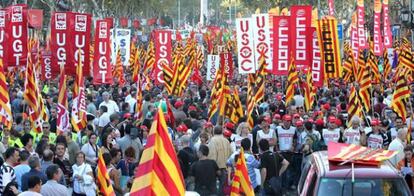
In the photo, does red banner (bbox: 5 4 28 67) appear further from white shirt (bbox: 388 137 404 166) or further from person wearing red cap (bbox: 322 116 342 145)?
white shirt (bbox: 388 137 404 166)

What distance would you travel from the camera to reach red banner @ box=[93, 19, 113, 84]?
80.7 feet

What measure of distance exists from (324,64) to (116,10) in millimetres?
52201

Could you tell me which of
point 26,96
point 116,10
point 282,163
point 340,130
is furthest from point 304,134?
point 116,10

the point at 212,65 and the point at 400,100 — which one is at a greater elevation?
the point at 400,100

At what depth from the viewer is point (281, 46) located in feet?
82.8

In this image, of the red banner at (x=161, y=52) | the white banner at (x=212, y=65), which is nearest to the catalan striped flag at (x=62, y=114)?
the red banner at (x=161, y=52)

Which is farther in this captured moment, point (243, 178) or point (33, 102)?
point (33, 102)

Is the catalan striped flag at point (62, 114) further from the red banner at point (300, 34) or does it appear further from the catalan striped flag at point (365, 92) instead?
the red banner at point (300, 34)

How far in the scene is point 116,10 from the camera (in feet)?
250

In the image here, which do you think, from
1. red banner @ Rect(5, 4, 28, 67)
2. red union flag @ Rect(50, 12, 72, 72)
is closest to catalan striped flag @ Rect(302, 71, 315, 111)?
red union flag @ Rect(50, 12, 72, 72)

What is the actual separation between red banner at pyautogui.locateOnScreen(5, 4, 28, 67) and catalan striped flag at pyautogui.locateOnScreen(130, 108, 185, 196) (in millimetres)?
14462

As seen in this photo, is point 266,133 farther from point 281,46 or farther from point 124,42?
point 124,42

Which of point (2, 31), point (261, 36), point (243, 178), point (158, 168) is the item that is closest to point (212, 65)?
point (261, 36)

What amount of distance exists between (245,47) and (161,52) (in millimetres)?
3328
